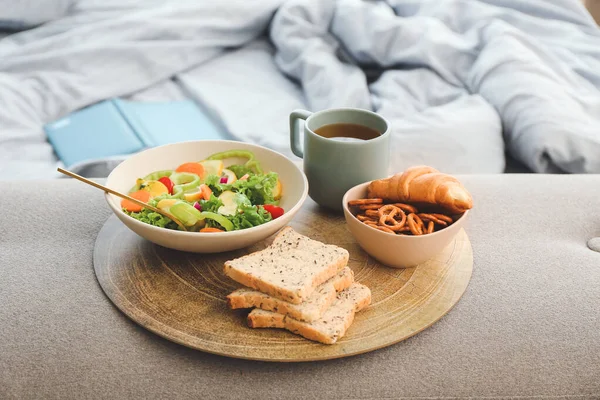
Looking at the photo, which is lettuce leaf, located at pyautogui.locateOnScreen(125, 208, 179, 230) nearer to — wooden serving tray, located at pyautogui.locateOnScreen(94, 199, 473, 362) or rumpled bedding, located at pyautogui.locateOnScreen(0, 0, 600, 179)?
wooden serving tray, located at pyautogui.locateOnScreen(94, 199, 473, 362)

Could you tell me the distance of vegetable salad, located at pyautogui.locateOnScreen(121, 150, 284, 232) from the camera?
846 mm

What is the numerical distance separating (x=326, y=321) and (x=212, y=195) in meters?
0.29

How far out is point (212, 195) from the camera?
0.89 meters

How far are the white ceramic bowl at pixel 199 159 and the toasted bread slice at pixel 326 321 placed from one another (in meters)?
0.12

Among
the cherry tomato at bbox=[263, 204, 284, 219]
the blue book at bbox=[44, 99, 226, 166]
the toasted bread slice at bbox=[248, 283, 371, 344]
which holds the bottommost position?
the blue book at bbox=[44, 99, 226, 166]

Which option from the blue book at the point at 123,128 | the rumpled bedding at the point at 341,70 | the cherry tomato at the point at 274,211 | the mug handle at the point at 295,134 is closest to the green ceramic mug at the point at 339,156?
the mug handle at the point at 295,134

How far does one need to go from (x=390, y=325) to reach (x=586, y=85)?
3.68ft

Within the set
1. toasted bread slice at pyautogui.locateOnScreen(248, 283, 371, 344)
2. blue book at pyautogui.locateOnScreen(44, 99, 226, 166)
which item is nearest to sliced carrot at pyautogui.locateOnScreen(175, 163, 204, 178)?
toasted bread slice at pyautogui.locateOnScreen(248, 283, 371, 344)

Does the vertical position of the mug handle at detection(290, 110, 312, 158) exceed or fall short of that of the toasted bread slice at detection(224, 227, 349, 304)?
it exceeds it

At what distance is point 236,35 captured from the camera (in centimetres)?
183

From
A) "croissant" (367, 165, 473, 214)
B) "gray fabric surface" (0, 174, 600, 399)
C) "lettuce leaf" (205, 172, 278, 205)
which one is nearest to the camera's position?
"gray fabric surface" (0, 174, 600, 399)

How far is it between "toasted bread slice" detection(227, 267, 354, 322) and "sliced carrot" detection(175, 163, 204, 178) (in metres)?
0.30

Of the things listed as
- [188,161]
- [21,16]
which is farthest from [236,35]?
[188,161]

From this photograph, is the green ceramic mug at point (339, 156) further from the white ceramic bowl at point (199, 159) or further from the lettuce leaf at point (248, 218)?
the lettuce leaf at point (248, 218)
